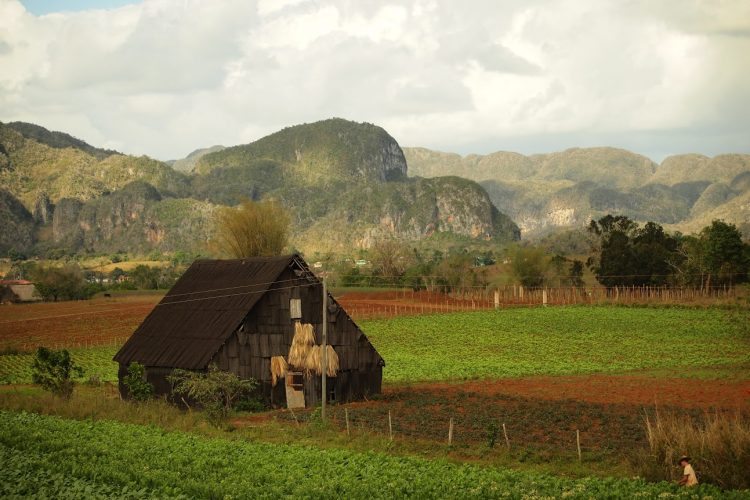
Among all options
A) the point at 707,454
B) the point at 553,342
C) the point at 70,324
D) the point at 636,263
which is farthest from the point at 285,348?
the point at 636,263

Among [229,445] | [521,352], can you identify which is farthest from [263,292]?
[521,352]

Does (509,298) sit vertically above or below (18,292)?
below

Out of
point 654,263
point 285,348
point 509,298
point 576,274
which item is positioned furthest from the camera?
point 576,274

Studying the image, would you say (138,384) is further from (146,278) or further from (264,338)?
(146,278)

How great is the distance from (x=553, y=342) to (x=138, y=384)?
3931cm

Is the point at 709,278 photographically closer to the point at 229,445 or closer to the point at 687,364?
the point at 687,364

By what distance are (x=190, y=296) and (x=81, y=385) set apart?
10743 millimetres

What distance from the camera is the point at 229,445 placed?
93.6ft

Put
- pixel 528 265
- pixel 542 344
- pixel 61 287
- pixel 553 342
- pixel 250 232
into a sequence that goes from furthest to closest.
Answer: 1. pixel 61 287
2. pixel 528 265
3. pixel 250 232
4. pixel 553 342
5. pixel 542 344

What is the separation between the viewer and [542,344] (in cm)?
6900

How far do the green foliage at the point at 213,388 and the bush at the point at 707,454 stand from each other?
17.5m

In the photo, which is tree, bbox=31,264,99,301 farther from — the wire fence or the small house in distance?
the wire fence

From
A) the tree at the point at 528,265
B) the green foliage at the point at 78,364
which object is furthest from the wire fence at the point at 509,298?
the green foliage at the point at 78,364

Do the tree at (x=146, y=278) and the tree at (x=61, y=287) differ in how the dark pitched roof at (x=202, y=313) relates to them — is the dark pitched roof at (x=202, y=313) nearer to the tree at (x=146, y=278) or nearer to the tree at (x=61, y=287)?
the tree at (x=61, y=287)
